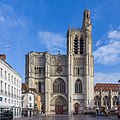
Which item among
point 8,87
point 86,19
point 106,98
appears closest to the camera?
point 8,87

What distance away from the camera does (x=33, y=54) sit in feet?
443

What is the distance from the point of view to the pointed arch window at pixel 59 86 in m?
134

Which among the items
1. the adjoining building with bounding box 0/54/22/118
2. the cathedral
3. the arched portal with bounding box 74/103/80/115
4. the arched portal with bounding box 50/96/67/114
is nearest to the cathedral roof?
the arched portal with bounding box 74/103/80/115

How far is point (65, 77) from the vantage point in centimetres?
13362

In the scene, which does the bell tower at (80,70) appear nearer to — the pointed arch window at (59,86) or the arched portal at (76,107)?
the arched portal at (76,107)

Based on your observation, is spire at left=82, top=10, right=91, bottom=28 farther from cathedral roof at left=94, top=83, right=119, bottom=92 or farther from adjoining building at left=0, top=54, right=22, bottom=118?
adjoining building at left=0, top=54, right=22, bottom=118

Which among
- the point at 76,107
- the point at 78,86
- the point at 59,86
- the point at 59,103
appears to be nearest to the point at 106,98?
the point at 76,107

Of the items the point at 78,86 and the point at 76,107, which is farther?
the point at 76,107

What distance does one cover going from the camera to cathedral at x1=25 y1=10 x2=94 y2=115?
130500 millimetres

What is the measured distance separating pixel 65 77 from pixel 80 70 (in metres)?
6.33

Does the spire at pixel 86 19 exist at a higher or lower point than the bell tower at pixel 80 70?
higher

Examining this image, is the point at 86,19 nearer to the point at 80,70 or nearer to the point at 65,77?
the point at 80,70

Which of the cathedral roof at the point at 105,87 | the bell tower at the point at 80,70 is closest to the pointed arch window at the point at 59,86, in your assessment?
the bell tower at the point at 80,70

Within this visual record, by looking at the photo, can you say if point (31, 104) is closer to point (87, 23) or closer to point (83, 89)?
point (83, 89)
